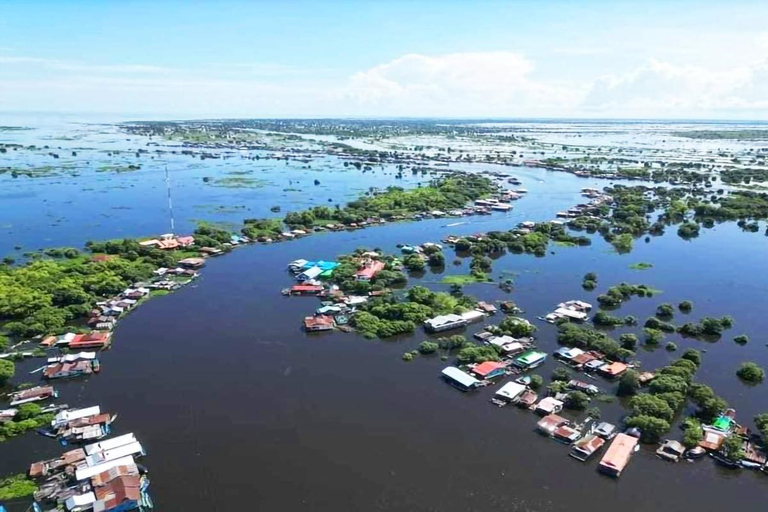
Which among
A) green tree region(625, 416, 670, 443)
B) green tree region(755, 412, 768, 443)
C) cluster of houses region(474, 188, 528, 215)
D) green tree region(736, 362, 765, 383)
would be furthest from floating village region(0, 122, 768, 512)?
cluster of houses region(474, 188, 528, 215)

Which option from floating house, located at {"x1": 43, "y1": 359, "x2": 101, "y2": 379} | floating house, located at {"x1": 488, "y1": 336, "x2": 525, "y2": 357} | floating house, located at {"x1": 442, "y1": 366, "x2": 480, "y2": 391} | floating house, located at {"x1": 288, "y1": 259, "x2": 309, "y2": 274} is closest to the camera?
floating house, located at {"x1": 442, "y1": 366, "x2": 480, "y2": 391}

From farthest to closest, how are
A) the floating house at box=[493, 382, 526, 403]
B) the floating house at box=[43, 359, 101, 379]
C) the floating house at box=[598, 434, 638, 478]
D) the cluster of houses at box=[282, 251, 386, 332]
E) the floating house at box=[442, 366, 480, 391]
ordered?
the cluster of houses at box=[282, 251, 386, 332], the floating house at box=[43, 359, 101, 379], the floating house at box=[442, 366, 480, 391], the floating house at box=[493, 382, 526, 403], the floating house at box=[598, 434, 638, 478]

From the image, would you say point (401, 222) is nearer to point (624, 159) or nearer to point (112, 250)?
point (112, 250)

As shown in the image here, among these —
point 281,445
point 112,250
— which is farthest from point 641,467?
point 112,250

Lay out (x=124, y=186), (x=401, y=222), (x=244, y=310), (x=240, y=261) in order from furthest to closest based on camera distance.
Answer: (x=124, y=186) → (x=401, y=222) → (x=240, y=261) → (x=244, y=310)

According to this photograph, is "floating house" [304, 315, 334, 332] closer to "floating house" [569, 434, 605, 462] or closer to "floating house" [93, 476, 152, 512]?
"floating house" [93, 476, 152, 512]

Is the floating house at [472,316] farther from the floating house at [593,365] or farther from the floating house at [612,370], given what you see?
the floating house at [612,370]

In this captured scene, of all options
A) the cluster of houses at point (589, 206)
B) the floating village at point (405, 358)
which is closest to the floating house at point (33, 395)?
the floating village at point (405, 358)
